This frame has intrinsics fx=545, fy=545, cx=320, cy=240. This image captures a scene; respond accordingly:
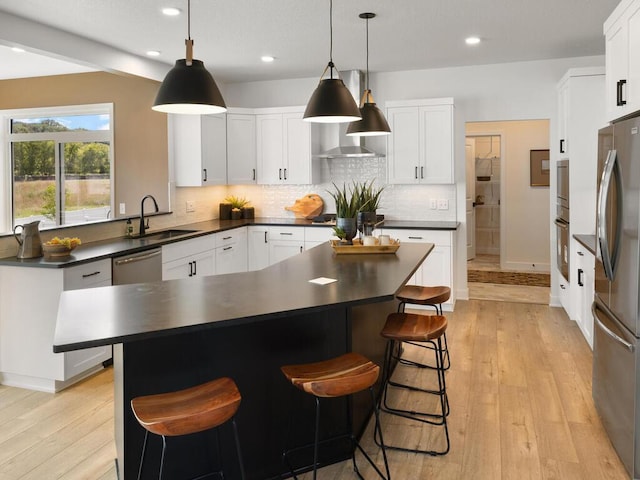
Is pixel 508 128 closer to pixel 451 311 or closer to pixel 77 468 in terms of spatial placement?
pixel 451 311

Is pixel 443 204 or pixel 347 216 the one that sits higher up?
pixel 443 204

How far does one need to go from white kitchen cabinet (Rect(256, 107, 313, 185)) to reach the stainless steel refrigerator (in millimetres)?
3836

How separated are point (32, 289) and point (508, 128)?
23.6ft

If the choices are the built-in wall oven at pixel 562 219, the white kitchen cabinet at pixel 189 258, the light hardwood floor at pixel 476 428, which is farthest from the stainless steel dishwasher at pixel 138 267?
the built-in wall oven at pixel 562 219

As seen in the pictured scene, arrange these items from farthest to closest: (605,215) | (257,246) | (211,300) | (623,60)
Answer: (257,246) → (623,60) → (605,215) → (211,300)

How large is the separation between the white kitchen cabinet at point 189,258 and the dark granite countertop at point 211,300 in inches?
74.5

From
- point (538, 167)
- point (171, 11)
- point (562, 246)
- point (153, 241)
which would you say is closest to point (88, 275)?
point (153, 241)

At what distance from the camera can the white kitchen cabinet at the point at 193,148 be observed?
6.07m

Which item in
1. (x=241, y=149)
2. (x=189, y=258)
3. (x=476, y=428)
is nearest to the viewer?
(x=476, y=428)

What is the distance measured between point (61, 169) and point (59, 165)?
62mm

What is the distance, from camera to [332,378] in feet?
7.29

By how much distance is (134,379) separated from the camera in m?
2.16

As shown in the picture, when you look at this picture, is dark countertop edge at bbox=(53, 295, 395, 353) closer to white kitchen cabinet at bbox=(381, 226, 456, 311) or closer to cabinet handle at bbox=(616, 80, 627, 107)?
cabinet handle at bbox=(616, 80, 627, 107)

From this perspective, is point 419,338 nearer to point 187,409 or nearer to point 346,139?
point 187,409
